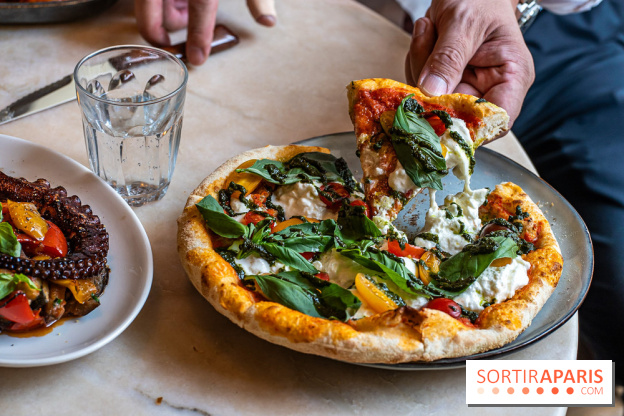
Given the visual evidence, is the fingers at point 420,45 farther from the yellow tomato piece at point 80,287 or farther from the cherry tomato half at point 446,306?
the yellow tomato piece at point 80,287

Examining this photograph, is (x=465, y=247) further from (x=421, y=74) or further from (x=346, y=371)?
(x=421, y=74)

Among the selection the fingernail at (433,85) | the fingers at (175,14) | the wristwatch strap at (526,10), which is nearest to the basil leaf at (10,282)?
the fingernail at (433,85)

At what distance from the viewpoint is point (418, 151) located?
66.6 inches

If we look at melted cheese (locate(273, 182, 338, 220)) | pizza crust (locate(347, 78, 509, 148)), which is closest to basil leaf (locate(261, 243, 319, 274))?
melted cheese (locate(273, 182, 338, 220))

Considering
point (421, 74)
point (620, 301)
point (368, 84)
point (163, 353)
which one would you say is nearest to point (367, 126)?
point (368, 84)

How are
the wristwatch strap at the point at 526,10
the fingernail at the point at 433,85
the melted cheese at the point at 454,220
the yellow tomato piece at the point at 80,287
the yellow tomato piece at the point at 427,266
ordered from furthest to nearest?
the wristwatch strap at the point at 526,10
the fingernail at the point at 433,85
the melted cheese at the point at 454,220
the yellow tomato piece at the point at 427,266
the yellow tomato piece at the point at 80,287

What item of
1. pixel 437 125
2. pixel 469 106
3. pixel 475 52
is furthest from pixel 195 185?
pixel 475 52

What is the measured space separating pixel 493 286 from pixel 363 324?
0.37 m

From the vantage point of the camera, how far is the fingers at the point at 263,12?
2578 millimetres

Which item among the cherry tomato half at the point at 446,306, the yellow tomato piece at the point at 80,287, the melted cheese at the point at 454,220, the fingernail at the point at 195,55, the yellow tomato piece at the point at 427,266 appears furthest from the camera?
the fingernail at the point at 195,55

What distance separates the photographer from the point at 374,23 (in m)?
2.89

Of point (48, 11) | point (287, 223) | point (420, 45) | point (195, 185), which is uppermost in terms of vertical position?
point (420, 45)

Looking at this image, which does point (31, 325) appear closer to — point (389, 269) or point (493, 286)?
point (389, 269)

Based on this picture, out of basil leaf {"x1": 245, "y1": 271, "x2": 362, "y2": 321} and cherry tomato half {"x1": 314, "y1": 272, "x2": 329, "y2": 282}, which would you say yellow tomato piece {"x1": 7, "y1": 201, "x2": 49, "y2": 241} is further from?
cherry tomato half {"x1": 314, "y1": 272, "x2": 329, "y2": 282}
